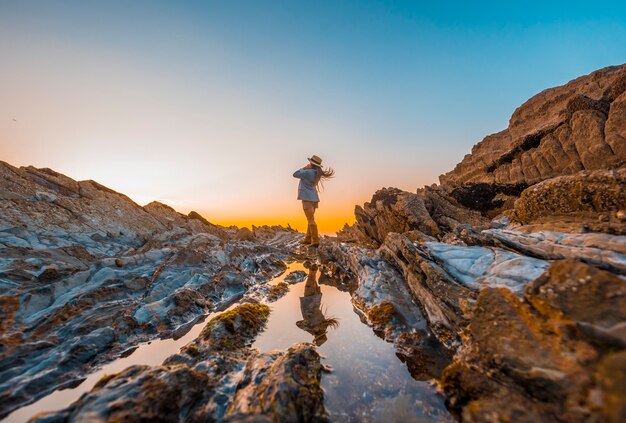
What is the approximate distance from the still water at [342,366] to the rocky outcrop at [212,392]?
0.57 metres

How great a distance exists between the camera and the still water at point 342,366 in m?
4.28

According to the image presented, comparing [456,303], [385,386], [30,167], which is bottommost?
[385,386]

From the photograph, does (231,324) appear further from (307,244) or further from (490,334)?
(307,244)

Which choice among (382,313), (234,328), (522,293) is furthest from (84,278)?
(522,293)

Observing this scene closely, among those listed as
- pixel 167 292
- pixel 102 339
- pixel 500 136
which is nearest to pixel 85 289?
pixel 167 292

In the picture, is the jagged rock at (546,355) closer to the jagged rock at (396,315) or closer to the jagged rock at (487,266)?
the jagged rock at (396,315)

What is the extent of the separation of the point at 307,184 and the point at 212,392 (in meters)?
19.3

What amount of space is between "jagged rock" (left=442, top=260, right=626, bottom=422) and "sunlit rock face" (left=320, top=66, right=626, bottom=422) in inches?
0.6

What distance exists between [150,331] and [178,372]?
14.2 feet

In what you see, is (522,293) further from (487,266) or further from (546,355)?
(487,266)

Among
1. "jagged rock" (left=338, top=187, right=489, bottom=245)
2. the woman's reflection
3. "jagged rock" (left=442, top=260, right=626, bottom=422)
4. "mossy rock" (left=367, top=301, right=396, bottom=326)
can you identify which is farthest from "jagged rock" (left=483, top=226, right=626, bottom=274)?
the woman's reflection

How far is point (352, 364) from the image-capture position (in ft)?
19.1

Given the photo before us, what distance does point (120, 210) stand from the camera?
1728cm

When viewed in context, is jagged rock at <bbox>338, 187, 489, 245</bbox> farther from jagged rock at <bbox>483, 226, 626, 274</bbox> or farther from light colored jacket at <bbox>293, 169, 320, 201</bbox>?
light colored jacket at <bbox>293, 169, 320, 201</bbox>
